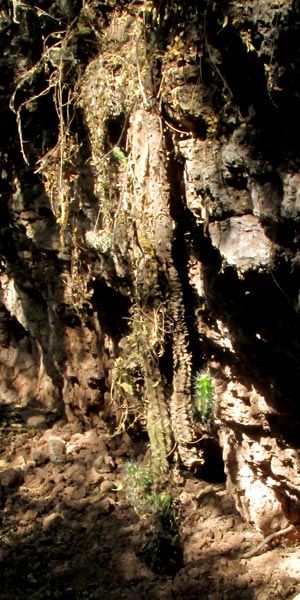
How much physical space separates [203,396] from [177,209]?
3.27 ft

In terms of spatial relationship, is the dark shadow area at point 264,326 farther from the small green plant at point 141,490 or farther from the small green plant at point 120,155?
the small green plant at point 141,490

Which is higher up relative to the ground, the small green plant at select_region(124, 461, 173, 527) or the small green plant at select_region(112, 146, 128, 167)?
the small green plant at select_region(112, 146, 128, 167)

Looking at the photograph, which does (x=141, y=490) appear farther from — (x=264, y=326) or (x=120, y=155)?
(x=120, y=155)

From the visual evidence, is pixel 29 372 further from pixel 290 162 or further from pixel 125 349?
pixel 290 162

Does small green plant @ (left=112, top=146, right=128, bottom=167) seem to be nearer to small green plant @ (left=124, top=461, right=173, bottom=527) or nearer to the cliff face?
the cliff face

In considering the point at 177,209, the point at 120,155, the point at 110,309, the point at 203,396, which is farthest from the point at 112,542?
the point at 120,155

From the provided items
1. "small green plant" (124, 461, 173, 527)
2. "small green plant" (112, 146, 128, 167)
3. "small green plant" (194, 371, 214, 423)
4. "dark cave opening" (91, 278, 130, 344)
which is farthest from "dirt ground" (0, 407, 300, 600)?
"small green plant" (112, 146, 128, 167)

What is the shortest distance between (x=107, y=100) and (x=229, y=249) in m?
1.07

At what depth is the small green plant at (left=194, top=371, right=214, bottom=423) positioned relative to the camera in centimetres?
328

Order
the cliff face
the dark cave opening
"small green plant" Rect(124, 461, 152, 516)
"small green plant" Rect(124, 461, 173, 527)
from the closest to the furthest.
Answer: the cliff face
"small green plant" Rect(124, 461, 173, 527)
"small green plant" Rect(124, 461, 152, 516)
the dark cave opening

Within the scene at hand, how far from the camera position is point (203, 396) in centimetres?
333

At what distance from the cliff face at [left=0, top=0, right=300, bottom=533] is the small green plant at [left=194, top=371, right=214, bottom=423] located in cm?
4

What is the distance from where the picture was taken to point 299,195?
80.0 inches

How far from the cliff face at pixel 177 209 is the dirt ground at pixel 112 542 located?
18cm
